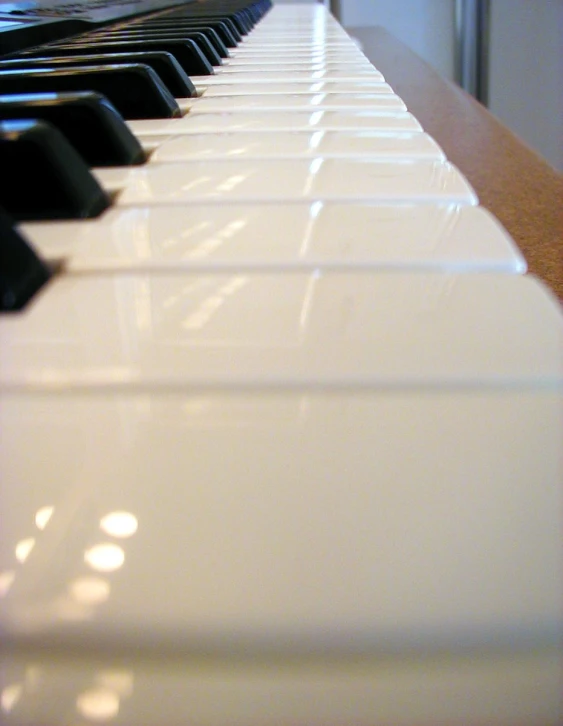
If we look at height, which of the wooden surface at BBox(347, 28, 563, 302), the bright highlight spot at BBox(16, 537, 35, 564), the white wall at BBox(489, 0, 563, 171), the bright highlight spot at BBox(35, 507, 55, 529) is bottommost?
the white wall at BBox(489, 0, 563, 171)

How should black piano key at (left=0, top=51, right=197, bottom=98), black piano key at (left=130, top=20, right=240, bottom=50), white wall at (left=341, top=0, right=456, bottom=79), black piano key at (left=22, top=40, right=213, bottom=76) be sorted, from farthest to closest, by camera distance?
1. white wall at (left=341, top=0, right=456, bottom=79)
2. black piano key at (left=130, top=20, right=240, bottom=50)
3. black piano key at (left=22, top=40, right=213, bottom=76)
4. black piano key at (left=0, top=51, right=197, bottom=98)

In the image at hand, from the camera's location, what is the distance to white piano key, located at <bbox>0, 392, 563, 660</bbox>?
161mm

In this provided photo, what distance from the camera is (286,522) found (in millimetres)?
184

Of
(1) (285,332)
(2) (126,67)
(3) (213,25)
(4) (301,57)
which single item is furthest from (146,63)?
(1) (285,332)

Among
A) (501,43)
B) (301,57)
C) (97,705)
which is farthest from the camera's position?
(501,43)

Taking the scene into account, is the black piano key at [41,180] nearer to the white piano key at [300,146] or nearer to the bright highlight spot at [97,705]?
the white piano key at [300,146]

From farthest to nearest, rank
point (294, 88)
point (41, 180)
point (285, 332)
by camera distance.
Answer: point (294, 88), point (41, 180), point (285, 332)

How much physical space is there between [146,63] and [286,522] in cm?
64

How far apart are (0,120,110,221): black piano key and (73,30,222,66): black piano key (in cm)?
53

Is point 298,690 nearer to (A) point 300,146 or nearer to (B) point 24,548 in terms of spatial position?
(B) point 24,548

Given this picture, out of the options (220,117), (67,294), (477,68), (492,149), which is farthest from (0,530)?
(477,68)

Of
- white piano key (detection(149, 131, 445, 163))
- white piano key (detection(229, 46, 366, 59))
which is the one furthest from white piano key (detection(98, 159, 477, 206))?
white piano key (detection(229, 46, 366, 59))

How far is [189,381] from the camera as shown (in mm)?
241

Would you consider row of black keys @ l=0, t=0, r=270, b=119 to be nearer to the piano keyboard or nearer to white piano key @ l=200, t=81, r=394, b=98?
white piano key @ l=200, t=81, r=394, b=98
